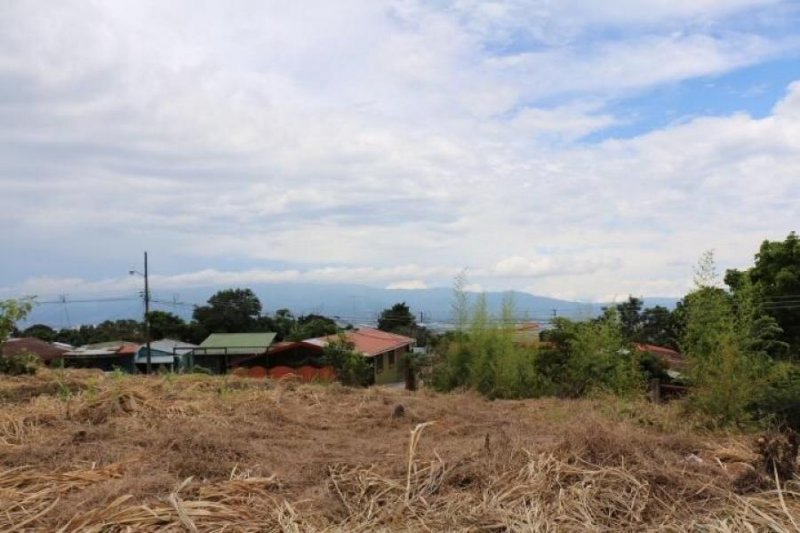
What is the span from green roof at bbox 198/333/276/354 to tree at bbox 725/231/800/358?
15.4 m

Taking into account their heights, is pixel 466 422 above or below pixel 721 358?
below

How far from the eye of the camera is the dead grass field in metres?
3.22

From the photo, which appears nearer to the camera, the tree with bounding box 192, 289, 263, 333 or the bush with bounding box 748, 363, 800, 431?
the bush with bounding box 748, 363, 800, 431

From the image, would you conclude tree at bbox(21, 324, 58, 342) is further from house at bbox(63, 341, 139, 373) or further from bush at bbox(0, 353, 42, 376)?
bush at bbox(0, 353, 42, 376)

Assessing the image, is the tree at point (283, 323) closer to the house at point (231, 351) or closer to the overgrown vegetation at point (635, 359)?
the house at point (231, 351)

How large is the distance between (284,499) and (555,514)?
1.35m

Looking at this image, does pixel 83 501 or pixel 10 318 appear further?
pixel 10 318

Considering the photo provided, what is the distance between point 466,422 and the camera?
6.18m

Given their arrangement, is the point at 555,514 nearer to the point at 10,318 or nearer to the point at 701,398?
the point at 701,398

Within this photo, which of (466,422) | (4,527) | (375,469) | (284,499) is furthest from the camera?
(466,422)

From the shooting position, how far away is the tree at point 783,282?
16.4 meters

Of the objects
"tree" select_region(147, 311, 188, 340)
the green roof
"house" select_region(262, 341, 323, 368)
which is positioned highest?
"tree" select_region(147, 311, 188, 340)

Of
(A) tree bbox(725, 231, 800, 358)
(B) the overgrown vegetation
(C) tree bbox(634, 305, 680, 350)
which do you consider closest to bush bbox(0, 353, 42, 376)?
(B) the overgrown vegetation

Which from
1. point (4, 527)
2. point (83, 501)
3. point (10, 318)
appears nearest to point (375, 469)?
point (83, 501)
